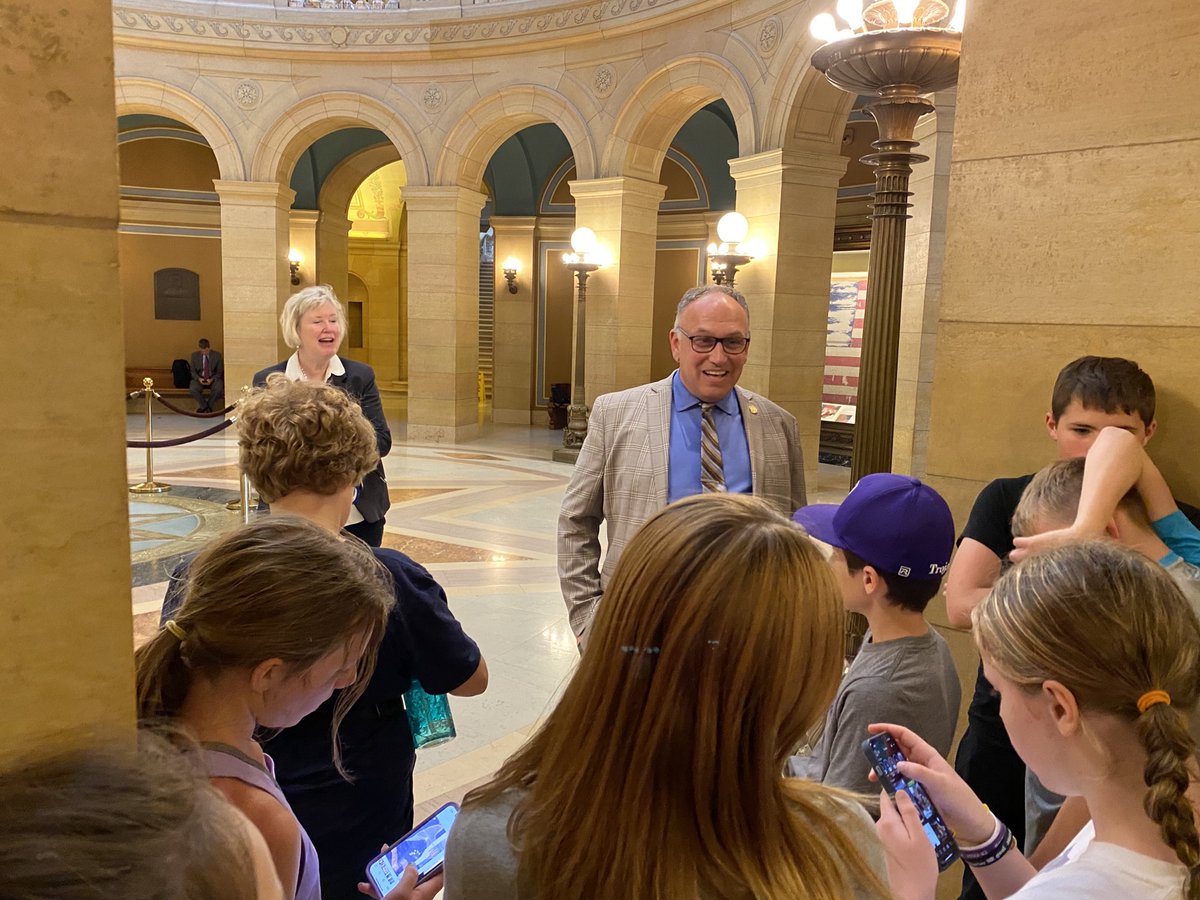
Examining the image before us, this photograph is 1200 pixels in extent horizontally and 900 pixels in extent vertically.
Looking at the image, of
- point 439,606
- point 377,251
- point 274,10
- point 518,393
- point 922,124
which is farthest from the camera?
point 377,251

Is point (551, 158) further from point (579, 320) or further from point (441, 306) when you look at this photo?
point (579, 320)

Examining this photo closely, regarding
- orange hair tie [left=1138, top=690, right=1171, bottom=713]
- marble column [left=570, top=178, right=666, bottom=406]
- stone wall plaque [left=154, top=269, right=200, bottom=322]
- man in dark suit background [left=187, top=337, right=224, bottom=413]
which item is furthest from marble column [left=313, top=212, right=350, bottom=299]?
orange hair tie [left=1138, top=690, right=1171, bottom=713]

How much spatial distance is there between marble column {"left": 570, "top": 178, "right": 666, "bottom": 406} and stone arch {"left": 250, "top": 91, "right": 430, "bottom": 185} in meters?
3.16

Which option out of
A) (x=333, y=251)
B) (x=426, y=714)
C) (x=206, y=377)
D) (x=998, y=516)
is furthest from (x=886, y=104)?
(x=206, y=377)

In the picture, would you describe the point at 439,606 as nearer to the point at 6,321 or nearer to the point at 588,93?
the point at 6,321

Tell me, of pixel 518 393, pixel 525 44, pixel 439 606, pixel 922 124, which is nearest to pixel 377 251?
pixel 518 393

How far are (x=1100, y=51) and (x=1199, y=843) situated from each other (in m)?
2.38

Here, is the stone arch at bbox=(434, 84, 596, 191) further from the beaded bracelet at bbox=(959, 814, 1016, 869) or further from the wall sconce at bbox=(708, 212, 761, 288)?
the beaded bracelet at bbox=(959, 814, 1016, 869)

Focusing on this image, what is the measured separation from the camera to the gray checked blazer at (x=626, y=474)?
2846 mm

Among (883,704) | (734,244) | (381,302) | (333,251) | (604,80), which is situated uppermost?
(604,80)

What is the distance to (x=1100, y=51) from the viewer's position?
8.21 feet

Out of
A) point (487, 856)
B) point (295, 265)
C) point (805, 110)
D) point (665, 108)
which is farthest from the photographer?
point (295, 265)

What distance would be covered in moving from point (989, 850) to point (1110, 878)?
0.39 meters

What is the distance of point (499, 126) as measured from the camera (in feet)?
43.1
